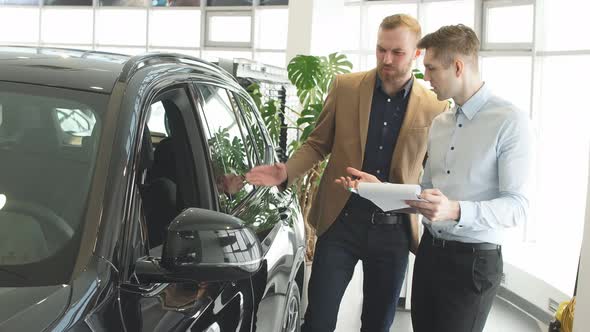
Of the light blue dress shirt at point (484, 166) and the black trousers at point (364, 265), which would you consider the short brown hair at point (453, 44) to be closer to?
the light blue dress shirt at point (484, 166)

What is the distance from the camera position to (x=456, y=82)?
8.25ft

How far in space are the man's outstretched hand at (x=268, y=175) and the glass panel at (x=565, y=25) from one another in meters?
4.27

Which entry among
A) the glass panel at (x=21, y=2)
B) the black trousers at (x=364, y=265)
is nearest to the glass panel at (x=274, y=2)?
the glass panel at (x=21, y=2)

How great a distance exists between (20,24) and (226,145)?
493 inches

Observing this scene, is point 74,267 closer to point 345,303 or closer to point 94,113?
point 94,113

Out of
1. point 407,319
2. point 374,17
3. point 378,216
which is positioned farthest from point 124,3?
point 378,216

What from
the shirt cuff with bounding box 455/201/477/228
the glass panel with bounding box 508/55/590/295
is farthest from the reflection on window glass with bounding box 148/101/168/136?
the glass panel with bounding box 508/55/590/295

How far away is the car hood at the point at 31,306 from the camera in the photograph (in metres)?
1.19

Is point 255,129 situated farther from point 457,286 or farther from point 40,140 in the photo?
point 40,140

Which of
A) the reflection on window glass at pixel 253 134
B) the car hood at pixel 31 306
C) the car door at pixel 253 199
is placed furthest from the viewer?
the reflection on window glass at pixel 253 134

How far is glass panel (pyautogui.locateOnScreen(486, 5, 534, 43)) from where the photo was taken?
7.38 meters

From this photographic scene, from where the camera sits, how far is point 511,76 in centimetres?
765

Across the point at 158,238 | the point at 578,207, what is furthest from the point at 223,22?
the point at 158,238

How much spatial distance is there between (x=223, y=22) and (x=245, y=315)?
1112 cm
